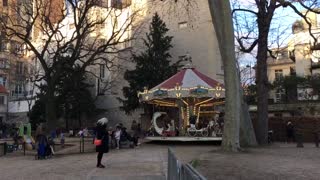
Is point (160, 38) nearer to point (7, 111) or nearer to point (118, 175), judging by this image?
point (118, 175)

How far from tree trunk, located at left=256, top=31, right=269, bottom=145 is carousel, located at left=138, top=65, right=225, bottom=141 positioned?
2.46 m

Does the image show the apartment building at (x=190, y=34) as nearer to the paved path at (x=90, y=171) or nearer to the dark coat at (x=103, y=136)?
the paved path at (x=90, y=171)

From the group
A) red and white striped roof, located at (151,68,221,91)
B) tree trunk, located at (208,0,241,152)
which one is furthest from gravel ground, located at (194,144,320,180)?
red and white striped roof, located at (151,68,221,91)

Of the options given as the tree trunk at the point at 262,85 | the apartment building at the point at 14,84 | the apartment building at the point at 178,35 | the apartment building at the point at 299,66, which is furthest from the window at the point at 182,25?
the tree trunk at the point at 262,85

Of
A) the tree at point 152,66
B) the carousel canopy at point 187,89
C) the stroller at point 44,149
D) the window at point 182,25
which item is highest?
the window at point 182,25

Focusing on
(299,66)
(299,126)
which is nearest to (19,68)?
(299,66)

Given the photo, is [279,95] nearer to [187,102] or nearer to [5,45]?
[187,102]

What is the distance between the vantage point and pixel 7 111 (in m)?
80.9

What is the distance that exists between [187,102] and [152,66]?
41.8ft

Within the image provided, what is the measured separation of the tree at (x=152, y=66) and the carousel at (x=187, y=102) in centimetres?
991

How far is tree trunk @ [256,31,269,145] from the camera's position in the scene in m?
30.0

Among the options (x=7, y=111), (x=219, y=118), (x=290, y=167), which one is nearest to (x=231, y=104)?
(x=290, y=167)

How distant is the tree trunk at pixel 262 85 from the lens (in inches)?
1179

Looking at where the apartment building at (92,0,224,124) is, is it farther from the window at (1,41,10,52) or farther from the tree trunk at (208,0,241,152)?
the tree trunk at (208,0,241,152)
